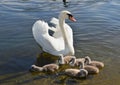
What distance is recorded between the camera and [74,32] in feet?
42.1

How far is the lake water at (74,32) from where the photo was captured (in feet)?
31.4

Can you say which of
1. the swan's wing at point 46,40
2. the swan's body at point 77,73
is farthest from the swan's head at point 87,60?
the swan's wing at point 46,40

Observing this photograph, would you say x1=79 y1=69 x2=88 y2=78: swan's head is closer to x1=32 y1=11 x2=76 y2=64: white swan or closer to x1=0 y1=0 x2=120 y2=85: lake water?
x1=0 y1=0 x2=120 y2=85: lake water

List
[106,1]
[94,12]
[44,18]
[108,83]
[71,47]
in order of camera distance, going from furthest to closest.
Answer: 1. [106,1]
2. [94,12]
3. [44,18]
4. [71,47]
5. [108,83]

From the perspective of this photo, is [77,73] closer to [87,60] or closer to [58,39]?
[87,60]

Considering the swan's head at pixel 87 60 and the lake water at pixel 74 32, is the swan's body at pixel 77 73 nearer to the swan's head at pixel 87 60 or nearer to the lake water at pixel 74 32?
the lake water at pixel 74 32

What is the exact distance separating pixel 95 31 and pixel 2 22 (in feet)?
11.8

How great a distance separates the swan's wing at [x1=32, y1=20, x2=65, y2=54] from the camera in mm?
10906

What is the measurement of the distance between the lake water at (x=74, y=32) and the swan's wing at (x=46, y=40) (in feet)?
1.15

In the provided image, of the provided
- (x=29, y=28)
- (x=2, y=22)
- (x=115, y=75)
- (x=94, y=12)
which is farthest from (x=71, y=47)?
(x=94, y=12)

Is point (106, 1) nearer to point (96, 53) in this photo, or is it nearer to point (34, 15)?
point (34, 15)

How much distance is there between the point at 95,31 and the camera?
13.0 meters

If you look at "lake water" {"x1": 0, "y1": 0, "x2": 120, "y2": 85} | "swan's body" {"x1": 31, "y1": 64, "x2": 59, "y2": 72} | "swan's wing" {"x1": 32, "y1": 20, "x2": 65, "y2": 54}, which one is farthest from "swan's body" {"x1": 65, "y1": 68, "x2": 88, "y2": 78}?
"swan's wing" {"x1": 32, "y1": 20, "x2": 65, "y2": 54}

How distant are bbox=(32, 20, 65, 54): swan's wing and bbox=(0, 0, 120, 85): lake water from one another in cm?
35
